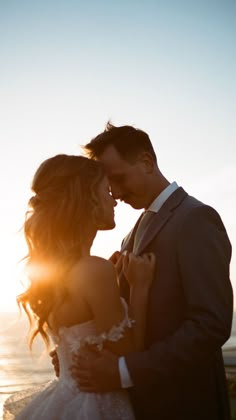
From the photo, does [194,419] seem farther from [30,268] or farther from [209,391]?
[30,268]

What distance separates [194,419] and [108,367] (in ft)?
3.14

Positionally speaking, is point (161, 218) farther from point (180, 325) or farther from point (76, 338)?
point (76, 338)

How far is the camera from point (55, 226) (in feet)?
12.3

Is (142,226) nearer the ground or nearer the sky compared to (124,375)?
nearer the sky

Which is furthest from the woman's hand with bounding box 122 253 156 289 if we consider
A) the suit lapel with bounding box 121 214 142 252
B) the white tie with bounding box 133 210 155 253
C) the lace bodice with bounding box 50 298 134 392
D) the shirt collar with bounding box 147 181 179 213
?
the suit lapel with bounding box 121 214 142 252

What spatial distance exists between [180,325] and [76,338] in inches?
31.3

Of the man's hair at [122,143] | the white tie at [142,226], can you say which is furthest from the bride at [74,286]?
the man's hair at [122,143]

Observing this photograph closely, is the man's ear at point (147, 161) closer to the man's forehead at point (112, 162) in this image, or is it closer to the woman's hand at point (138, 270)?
the man's forehead at point (112, 162)

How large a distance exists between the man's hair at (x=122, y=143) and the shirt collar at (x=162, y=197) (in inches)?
18.1

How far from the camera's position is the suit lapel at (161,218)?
4.23 m

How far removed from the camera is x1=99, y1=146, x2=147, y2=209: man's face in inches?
187

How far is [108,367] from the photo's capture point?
3541 millimetres

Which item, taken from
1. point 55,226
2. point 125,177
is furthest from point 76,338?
point 125,177

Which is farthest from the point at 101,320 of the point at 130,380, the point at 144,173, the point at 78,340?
the point at 144,173
